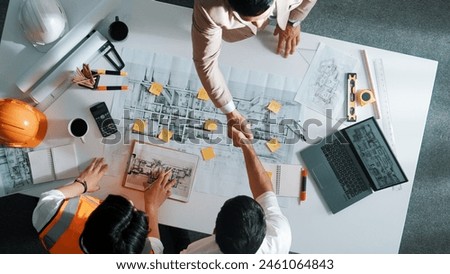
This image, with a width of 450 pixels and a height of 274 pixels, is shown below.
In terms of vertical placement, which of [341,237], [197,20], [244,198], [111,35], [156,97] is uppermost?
[197,20]

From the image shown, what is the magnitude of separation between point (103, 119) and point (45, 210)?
1.23ft

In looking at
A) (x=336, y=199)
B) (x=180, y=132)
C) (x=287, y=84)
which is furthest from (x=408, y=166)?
(x=180, y=132)

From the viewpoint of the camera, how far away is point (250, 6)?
114 centimetres

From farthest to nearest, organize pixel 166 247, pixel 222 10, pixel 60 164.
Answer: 1. pixel 166 247
2. pixel 60 164
3. pixel 222 10

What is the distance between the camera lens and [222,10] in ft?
4.07

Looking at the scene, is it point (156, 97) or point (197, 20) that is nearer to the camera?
point (197, 20)

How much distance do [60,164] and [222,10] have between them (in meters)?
0.83

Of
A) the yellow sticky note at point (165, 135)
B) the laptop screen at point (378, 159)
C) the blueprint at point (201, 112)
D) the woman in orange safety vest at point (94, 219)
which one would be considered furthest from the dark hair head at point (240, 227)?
the laptop screen at point (378, 159)

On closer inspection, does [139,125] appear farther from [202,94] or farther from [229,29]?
[229,29]

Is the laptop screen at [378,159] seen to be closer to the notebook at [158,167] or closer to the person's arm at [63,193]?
the notebook at [158,167]

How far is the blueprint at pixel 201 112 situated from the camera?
1639 millimetres

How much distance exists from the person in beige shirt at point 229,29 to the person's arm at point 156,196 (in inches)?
11.7

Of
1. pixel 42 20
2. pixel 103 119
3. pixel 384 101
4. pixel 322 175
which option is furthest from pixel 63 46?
pixel 384 101

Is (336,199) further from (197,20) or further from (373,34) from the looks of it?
(373,34)
